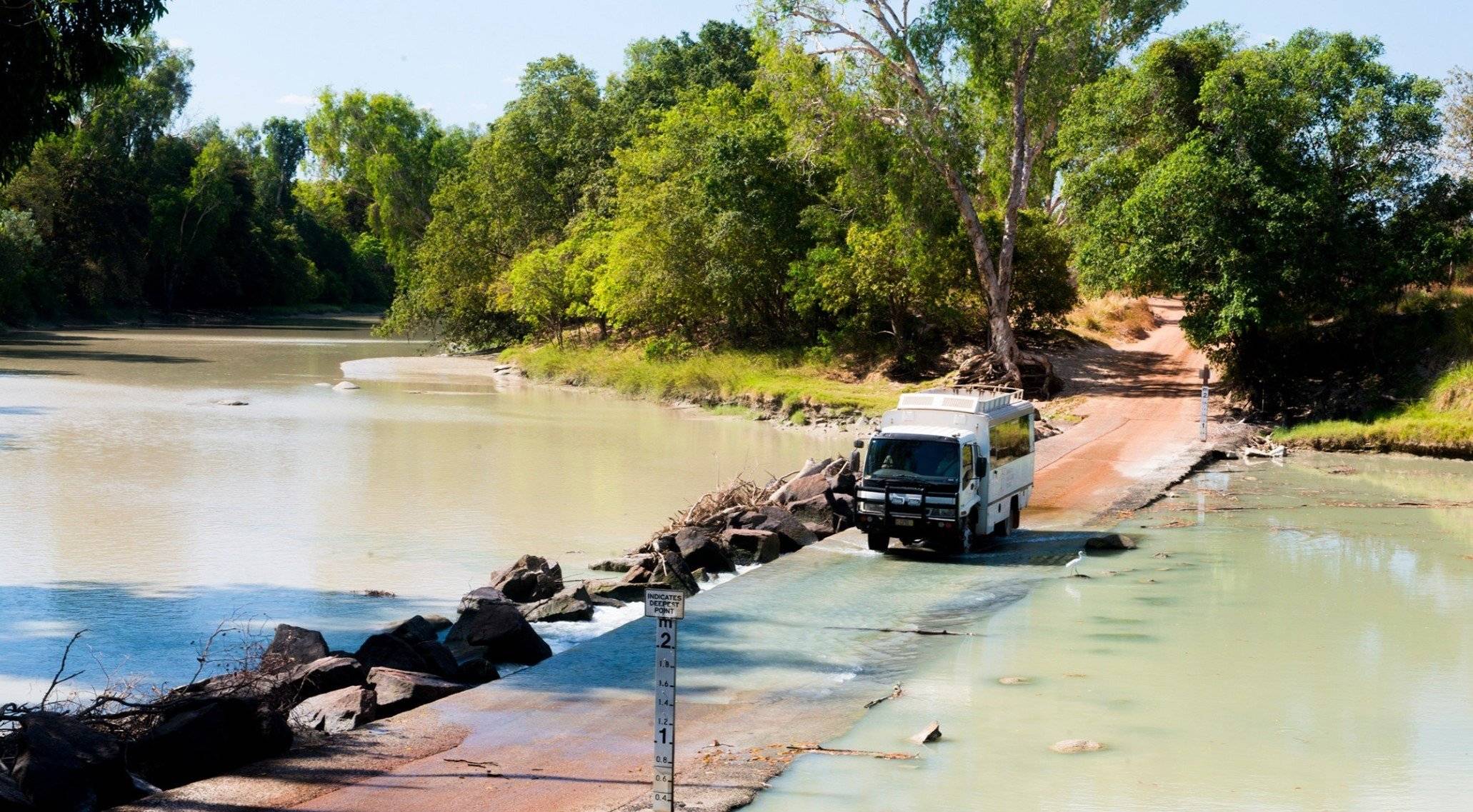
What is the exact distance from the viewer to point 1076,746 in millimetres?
13398

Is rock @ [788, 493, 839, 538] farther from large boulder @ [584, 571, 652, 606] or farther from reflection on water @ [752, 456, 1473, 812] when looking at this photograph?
large boulder @ [584, 571, 652, 606]

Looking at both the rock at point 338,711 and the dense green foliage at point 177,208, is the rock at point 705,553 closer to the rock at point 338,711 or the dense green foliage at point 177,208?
the rock at point 338,711

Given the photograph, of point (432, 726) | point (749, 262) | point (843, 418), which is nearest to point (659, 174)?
point (749, 262)

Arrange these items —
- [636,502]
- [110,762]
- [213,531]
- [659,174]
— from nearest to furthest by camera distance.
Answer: [110,762] < [213,531] < [636,502] < [659,174]

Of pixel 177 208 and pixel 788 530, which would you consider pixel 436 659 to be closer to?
pixel 788 530

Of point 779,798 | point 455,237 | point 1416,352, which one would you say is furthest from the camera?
point 455,237

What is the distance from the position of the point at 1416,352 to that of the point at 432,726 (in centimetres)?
3713

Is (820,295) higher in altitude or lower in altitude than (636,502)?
higher

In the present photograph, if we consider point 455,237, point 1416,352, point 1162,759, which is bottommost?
point 1162,759

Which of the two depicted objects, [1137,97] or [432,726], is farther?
[1137,97]

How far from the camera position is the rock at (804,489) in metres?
28.1

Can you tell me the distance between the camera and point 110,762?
10.2 metres

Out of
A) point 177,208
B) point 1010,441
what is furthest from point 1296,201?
point 177,208

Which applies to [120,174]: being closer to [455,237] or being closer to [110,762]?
[455,237]
